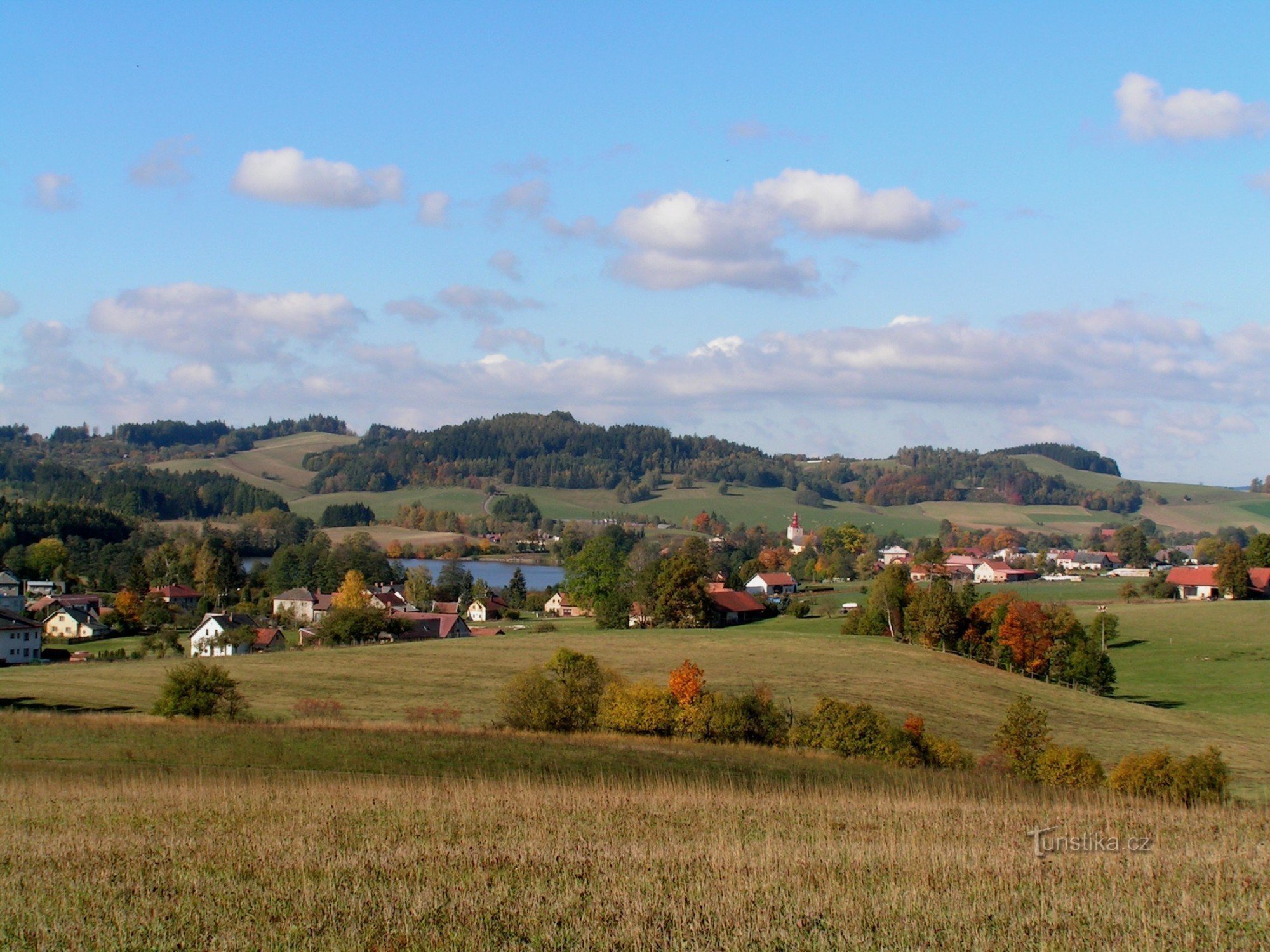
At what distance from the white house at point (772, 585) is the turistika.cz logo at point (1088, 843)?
103 metres

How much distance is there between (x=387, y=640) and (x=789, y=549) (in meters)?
90.9

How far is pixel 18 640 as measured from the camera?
70938mm

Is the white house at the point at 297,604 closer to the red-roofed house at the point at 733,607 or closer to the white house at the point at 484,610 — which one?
the white house at the point at 484,610

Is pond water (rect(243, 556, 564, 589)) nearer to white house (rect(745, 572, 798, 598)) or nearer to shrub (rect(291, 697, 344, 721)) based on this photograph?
white house (rect(745, 572, 798, 598))

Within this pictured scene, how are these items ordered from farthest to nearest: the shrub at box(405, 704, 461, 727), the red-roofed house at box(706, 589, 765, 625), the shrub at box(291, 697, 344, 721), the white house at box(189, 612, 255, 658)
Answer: the red-roofed house at box(706, 589, 765, 625) < the white house at box(189, 612, 255, 658) < the shrub at box(291, 697, 344, 721) < the shrub at box(405, 704, 461, 727)

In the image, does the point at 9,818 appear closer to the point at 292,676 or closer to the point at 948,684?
the point at 292,676

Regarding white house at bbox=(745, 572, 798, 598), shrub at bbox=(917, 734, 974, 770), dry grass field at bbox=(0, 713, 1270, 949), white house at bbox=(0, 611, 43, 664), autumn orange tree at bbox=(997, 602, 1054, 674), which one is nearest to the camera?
dry grass field at bbox=(0, 713, 1270, 949)

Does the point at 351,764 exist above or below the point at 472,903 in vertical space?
below

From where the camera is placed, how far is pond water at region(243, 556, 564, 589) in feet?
447

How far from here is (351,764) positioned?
24.4 meters

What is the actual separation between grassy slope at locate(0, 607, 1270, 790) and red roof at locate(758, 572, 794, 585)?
167 ft

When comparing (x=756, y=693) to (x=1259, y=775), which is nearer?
(x=1259, y=775)

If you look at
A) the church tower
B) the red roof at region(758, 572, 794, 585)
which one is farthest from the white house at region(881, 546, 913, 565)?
the red roof at region(758, 572, 794, 585)

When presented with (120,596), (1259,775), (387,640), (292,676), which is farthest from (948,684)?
(120,596)
